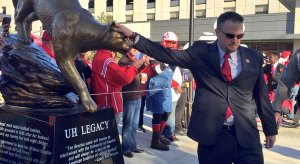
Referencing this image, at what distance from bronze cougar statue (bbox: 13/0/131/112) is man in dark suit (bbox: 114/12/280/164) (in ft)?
1.34

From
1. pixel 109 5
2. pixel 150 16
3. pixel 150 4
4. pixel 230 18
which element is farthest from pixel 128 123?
pixel 109 5

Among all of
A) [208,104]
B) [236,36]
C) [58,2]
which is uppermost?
[58,2]

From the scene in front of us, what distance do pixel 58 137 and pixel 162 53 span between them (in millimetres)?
1030

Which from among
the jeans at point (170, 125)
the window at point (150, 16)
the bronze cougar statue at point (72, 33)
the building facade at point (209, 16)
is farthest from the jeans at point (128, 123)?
the window at point (150, 16)

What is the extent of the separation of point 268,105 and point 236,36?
0.67 metres

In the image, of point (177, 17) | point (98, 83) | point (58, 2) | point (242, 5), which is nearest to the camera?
point (58, 2)

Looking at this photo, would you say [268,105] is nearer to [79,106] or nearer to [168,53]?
[168,53]

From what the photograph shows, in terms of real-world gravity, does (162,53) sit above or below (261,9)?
below

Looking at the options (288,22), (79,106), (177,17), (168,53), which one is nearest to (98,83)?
(79,106)

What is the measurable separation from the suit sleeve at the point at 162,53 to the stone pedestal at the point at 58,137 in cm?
63

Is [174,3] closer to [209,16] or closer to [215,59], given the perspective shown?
[209,16]

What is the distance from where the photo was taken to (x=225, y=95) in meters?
3.03

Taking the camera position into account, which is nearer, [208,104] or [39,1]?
[39,1]

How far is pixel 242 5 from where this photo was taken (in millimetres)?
30953
